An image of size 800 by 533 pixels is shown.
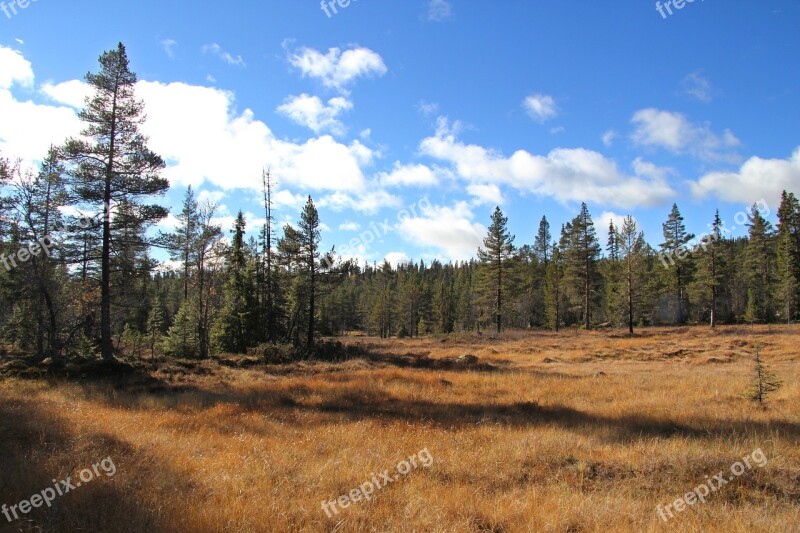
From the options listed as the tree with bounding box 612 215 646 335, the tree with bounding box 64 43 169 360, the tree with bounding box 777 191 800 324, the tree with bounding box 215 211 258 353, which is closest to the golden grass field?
the tree with bounding box 64 43 169 360

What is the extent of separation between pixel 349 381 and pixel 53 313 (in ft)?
60.2

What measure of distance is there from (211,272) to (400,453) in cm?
2691

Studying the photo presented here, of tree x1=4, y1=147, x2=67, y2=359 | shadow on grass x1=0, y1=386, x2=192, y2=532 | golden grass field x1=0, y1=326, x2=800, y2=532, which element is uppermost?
tree x1=4, y1=147, x2=67, y2=359

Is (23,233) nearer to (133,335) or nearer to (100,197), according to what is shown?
(100,197)

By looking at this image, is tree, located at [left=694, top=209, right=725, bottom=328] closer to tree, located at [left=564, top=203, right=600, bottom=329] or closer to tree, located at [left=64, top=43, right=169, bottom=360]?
tree, located at [left=564, top=203, right=600, bottom=329]

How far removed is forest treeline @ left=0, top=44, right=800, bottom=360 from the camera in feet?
61.5

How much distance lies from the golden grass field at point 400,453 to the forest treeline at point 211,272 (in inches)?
305

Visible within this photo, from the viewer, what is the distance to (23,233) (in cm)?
2406

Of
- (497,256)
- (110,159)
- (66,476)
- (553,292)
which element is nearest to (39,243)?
(110,159)

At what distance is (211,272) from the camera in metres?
30.8

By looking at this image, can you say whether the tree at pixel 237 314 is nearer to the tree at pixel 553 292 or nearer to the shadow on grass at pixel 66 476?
the shadow on grass at pixel 66 476

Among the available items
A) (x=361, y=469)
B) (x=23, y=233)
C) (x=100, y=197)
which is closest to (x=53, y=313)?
(x=23, y=233)

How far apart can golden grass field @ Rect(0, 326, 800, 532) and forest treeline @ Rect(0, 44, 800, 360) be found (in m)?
7.74

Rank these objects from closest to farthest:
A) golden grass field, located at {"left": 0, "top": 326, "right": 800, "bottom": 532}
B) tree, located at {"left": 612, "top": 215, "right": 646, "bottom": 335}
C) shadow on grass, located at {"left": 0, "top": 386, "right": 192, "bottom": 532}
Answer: shadow on grass, located at {"left": 0, "top": 386, "right": 192, "bottom": 532} < golden grass field, located at {"left": 0, "top": 326, "right": 800, "bottom": 532} < tree, located at {"left": 612, "top": 215, "right": 646, "bottom": 335}
